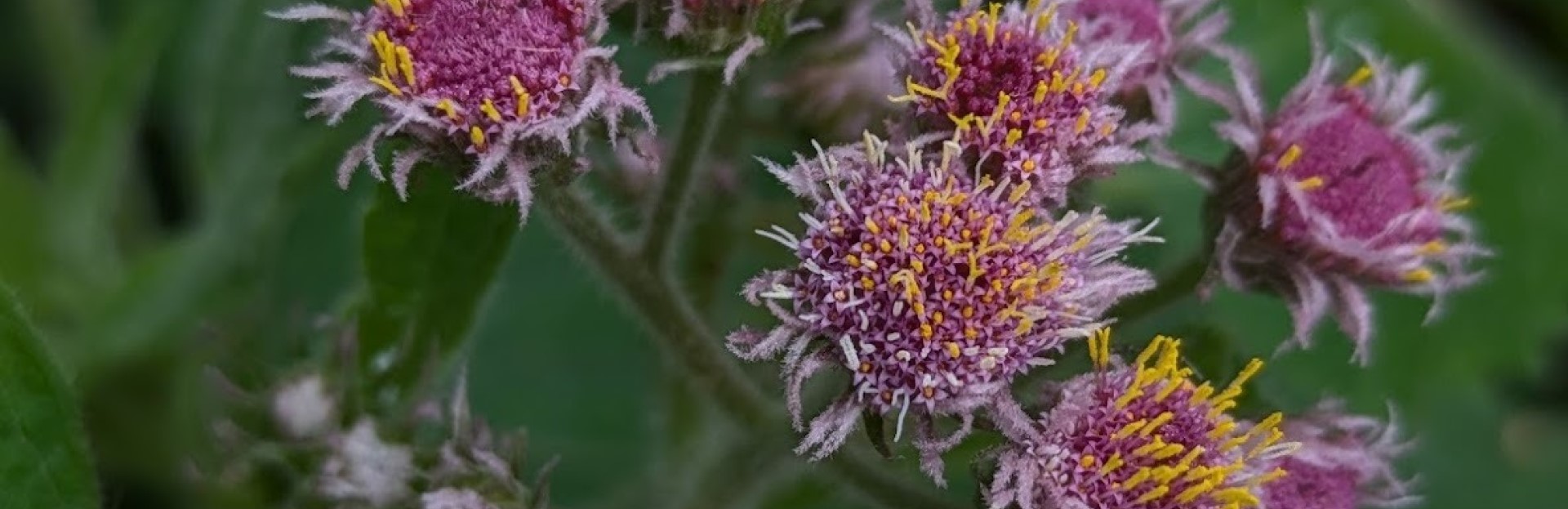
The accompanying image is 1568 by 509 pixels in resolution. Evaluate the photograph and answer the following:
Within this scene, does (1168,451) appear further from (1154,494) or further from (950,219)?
(950,219)

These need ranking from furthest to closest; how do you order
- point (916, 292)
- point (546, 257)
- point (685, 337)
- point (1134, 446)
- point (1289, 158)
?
point (546, 257), point (685, 337), point (1289, 158), point (1134, 446), point (916, 292)

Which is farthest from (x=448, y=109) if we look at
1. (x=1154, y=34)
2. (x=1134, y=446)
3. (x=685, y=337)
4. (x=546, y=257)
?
(x=546, y=257)

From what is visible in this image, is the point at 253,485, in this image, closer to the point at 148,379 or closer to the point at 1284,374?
the point at 148,379

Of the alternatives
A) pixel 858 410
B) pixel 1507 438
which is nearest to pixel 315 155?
pixel 858 410

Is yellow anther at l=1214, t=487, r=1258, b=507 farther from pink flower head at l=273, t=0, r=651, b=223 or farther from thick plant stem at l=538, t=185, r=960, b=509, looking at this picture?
pink flower head at l=273, t=0, r=651, b=223

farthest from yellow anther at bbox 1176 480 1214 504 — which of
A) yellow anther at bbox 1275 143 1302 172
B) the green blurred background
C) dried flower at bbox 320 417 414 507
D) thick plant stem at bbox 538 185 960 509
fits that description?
dried flower at bbox 320 417 414 507
